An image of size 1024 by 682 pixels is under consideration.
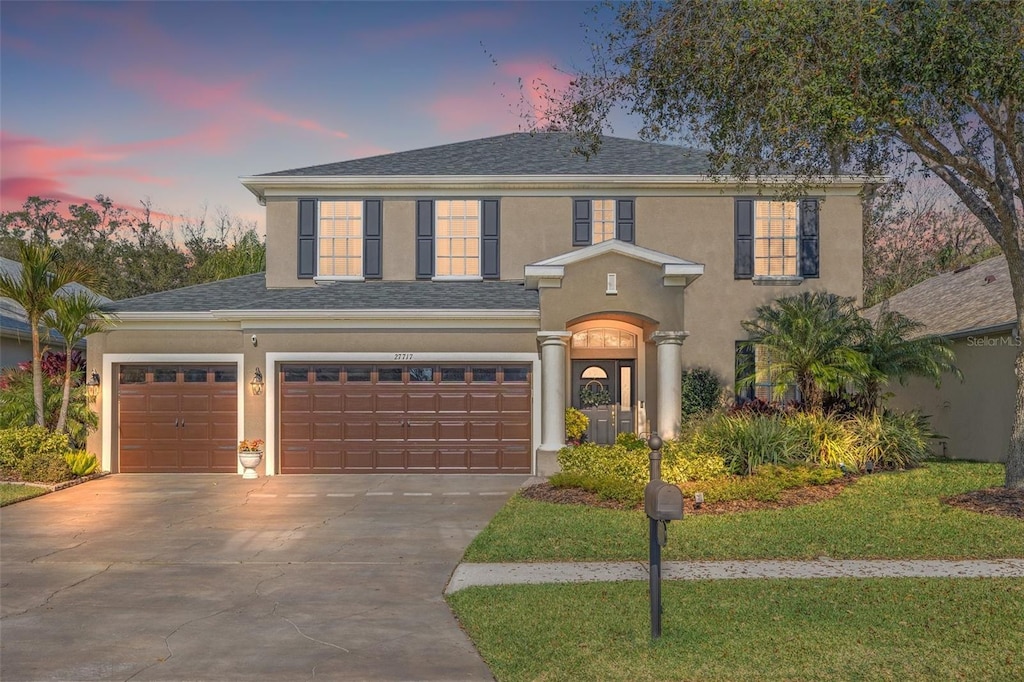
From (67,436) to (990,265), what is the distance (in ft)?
78.9

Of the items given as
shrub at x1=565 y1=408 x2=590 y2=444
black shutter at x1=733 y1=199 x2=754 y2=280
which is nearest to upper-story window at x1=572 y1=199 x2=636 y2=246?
black shutter at x1=733 y1=199 x2=754 y2=280

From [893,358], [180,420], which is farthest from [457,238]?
[893,358]

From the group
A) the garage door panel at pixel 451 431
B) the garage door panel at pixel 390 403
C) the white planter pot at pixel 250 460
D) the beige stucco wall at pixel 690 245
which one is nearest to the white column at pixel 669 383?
the beige stucco wall at pixel 690 245

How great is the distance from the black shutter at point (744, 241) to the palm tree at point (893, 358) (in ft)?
12.6

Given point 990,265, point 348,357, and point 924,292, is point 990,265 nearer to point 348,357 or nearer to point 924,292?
point 924,292

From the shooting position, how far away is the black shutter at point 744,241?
2228 centimetres

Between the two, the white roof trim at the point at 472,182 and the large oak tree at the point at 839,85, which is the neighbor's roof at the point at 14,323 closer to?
the white roof trim at the point at 472,182

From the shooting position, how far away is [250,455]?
1950cm

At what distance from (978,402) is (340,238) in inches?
600

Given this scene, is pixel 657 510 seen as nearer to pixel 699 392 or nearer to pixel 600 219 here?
pixel 699 392

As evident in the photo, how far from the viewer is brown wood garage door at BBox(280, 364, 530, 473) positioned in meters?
20.3

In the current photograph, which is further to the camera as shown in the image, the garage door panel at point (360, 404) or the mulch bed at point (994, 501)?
the garage door panel at point (360, 404)

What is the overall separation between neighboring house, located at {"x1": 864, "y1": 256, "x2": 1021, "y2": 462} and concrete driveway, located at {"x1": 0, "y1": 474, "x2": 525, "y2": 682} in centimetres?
1068

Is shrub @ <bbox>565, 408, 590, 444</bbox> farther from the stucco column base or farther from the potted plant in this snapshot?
the potted plant
